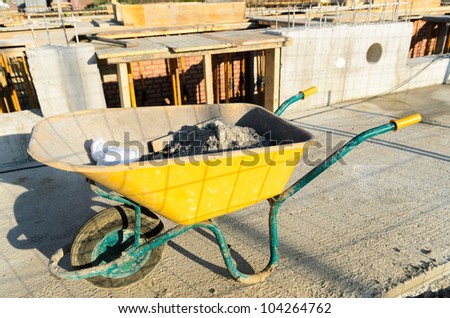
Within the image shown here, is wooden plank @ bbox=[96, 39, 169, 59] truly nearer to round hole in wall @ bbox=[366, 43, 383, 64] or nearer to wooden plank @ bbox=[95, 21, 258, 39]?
wooden plank @ bbox=[95, 21, 258, 39]

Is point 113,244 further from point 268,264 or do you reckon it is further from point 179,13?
point 179,13

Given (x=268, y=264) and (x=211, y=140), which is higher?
(x=211, y=140)

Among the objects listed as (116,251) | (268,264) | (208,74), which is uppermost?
(208,74)

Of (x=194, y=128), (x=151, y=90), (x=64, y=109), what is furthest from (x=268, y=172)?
(x=151, y=90)

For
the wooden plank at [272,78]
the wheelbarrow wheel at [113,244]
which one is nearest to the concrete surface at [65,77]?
the wheelbarrow wheel at [113,244]

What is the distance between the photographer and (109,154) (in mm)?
2812

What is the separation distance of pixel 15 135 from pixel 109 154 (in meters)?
3.71

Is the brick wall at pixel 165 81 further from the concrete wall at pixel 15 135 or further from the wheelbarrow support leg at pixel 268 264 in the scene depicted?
the wheelbarrow support leg at pixel 268 264

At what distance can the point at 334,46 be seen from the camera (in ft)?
25.9

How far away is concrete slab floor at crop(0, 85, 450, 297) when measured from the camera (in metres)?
3.11

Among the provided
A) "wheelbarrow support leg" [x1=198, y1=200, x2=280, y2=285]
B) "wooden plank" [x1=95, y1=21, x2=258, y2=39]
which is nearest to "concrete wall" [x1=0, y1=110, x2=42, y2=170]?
"wooden plank" [x1=95, y1=21, x2=258, y2=39]

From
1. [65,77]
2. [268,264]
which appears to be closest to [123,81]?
[65,77]
